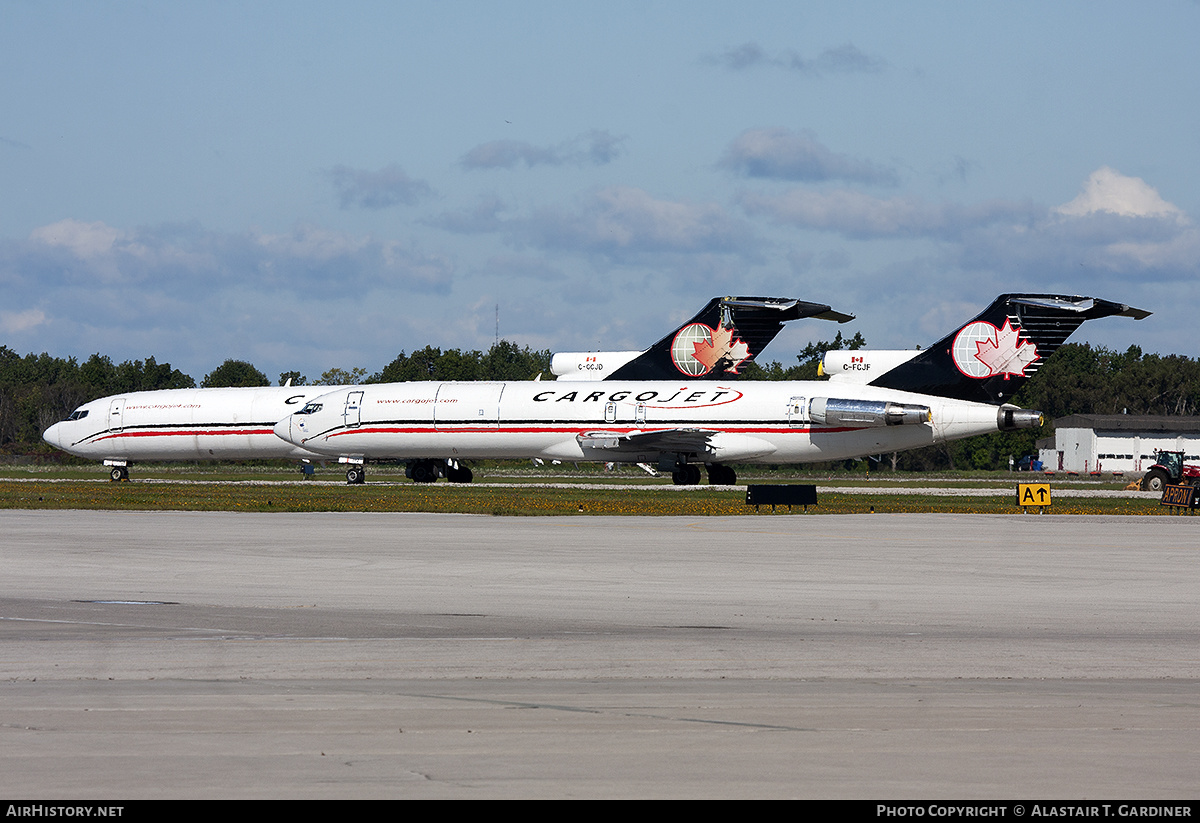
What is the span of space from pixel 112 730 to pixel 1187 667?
949 cm

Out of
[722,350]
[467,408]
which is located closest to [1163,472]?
[722,350]

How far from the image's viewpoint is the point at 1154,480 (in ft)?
204

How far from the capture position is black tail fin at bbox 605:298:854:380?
62.1 metres

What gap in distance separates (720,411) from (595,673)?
46517 millimetres

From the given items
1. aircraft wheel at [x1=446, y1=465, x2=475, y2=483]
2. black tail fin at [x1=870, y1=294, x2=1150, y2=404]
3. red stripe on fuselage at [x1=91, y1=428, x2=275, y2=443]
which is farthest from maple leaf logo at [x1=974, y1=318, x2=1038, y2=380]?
red stripe on fuselage at [x1=91, y1=428, x2=275, y2=443]

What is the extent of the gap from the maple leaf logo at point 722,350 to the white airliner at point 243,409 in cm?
5

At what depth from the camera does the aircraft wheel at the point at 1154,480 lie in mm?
60906

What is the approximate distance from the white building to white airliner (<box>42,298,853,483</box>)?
53.0m

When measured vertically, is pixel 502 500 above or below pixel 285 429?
below

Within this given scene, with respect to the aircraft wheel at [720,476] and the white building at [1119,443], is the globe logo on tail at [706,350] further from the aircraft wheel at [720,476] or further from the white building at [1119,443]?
the white building at [1119,443]

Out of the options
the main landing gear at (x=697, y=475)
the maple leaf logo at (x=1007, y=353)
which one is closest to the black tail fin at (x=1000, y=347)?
the maple leaf logo at (x=1007, y=353)

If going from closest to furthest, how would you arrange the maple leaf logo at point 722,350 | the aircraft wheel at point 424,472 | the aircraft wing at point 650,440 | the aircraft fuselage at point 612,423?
1. the aircraft fuselage at point 612,423
2. the aircraft wing at point 650,440
3. the maple leaf logo at point 722,350
4. the aircraft wheel at point 424,472

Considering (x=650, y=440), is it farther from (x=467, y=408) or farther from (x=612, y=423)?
(x=467, y=408)

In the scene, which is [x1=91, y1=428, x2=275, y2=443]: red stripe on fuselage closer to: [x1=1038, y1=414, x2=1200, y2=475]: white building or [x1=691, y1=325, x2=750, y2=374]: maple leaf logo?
[x1=691, y1=325, x2=750, y2=374]: maple leaf logo
